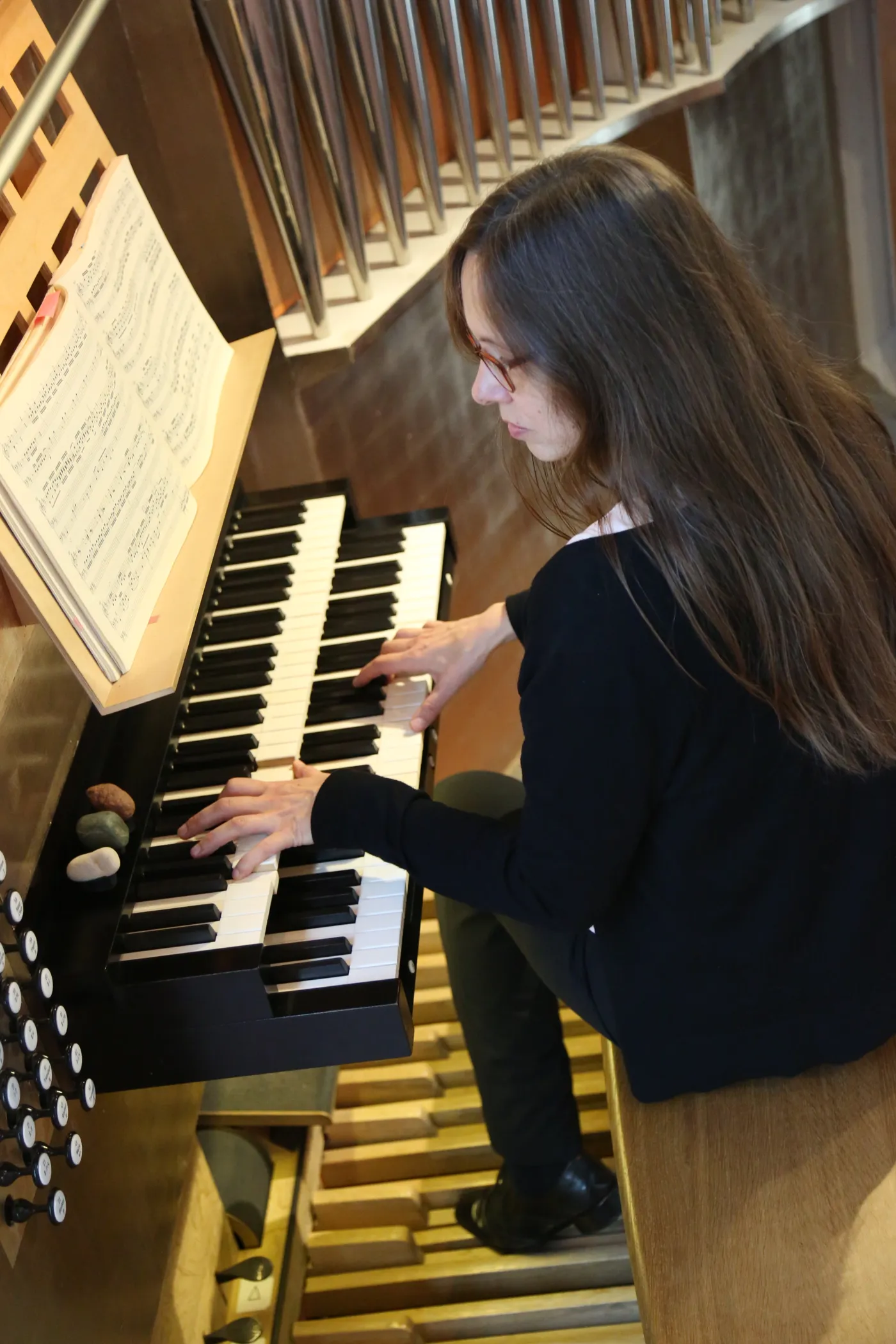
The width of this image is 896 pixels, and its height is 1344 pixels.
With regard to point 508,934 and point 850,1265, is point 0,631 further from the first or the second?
point 850,1265

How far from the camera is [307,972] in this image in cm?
132

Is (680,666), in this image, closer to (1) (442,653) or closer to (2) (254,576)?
(1) (442,653)

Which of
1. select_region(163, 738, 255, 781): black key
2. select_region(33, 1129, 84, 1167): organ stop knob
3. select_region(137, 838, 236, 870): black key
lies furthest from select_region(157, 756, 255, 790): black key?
select_region(33, 1129, 84, 1167): organ stop knob

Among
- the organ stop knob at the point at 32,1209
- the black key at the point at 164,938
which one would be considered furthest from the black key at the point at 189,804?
the organ stop knob at the point at 32,1209

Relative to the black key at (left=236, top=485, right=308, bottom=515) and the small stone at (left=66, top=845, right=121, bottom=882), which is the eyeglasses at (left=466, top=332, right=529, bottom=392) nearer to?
the small stone at (left=66, top=845, right=121, bottom=882)

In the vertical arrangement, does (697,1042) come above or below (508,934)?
above

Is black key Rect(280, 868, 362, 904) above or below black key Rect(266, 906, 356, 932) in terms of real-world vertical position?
below

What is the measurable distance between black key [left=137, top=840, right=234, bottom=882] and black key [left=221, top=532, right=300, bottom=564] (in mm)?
651

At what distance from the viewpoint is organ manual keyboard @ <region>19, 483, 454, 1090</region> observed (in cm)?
130

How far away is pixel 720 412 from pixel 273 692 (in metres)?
0.76

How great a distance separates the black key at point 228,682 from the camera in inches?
68.5

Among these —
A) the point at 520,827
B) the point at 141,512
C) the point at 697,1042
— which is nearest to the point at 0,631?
the point at 141,512

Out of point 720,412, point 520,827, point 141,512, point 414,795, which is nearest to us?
point 720,412

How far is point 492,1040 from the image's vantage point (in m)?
1.75
